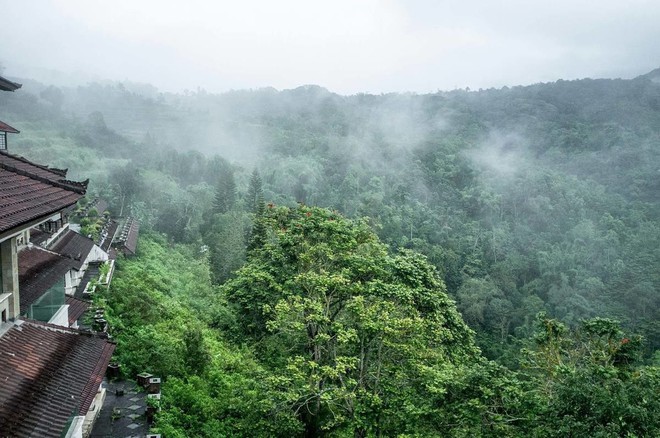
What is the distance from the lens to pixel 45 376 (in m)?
5.19

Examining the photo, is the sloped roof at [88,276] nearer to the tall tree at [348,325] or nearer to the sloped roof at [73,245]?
the sloped roof at [73,245]

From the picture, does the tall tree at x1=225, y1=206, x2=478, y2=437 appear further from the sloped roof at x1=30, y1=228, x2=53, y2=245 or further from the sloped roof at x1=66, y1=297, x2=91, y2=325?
the sloped roof at x1=30, y1=228, x2=53, y2=245

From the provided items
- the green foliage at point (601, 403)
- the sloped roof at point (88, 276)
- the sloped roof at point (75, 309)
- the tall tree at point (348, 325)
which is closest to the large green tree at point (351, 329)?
the tall tree at point (348, 325)

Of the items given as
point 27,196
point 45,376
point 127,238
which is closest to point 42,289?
point 27,196

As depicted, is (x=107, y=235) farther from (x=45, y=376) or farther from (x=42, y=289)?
(x=45, y=376)

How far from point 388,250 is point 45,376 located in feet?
65.8

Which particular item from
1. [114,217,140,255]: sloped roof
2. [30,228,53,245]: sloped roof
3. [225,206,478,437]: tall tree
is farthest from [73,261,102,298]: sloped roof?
[225,206,478,437]: tall tree

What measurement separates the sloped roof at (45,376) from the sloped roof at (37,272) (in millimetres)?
1569

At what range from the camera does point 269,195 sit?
78375mm

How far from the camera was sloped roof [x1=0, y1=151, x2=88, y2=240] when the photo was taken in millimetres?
4984

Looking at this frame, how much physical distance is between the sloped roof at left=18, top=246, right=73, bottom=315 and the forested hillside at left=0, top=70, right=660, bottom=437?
16.6ft

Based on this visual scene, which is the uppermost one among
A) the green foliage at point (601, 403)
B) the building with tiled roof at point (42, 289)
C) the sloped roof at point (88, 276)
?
the building with tiled roof at point (42, 289)

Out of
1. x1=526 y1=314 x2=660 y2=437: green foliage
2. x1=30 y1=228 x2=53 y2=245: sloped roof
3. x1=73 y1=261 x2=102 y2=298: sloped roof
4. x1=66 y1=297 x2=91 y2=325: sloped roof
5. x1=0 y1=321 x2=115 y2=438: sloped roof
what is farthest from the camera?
x1=73 y1=261 x2=102 y2=298: sloped roof

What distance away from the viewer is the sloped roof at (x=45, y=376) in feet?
14.6
